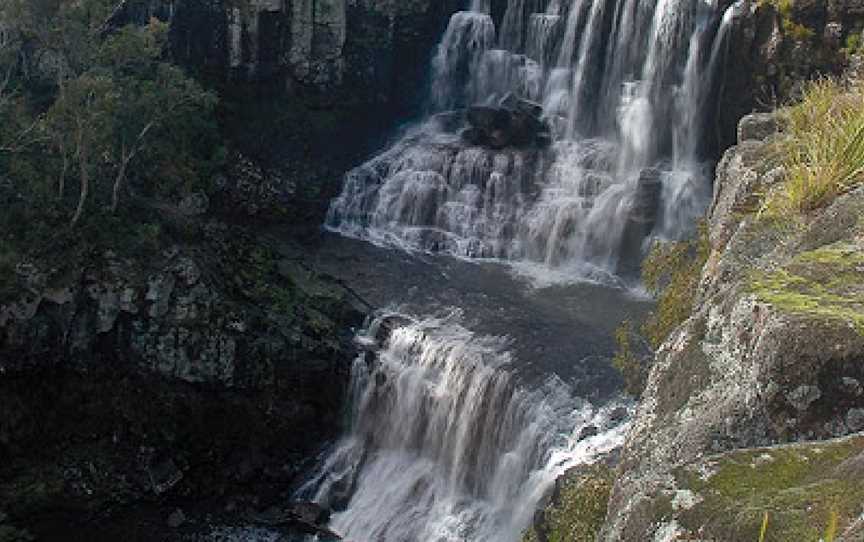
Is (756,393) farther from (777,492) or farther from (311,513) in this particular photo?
(311,513)

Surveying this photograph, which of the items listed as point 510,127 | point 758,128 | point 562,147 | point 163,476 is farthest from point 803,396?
point 510,127

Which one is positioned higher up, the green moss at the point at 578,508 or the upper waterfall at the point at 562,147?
the upper waterfall at the point at 562,147

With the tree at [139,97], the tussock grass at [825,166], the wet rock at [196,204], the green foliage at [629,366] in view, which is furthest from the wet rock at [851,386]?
the wet rock at [196,204]

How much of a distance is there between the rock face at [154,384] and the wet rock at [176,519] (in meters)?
0.65

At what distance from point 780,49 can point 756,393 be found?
2020cm

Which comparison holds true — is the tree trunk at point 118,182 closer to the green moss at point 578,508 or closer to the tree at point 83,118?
the tree at point 83,118

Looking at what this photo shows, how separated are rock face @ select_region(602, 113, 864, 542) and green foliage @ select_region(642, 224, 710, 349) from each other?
4095 millimetres

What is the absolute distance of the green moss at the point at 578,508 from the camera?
1112 centimetres

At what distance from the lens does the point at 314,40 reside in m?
29.3

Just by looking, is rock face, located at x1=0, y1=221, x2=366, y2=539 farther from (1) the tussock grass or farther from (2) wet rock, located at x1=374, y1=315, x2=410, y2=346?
(1) the tussock grass

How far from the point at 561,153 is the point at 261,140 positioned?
9722 millimetres

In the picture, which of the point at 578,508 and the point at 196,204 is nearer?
the point at 578,508

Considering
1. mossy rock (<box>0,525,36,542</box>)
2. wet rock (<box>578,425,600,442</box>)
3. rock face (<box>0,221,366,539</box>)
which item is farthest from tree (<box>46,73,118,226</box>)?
wet rock (<box>578,425,600,442</box>)

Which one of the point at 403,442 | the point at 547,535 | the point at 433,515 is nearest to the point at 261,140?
the point at 403,442
